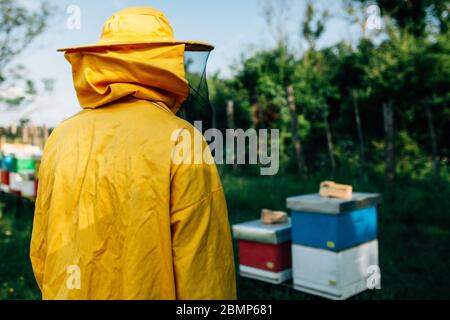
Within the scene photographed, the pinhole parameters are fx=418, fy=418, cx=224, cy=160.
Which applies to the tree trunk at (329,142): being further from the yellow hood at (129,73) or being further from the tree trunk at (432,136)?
the yellow hood at (129,73)

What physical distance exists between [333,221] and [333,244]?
17 cm

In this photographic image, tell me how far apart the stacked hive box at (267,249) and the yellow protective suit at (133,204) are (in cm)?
229

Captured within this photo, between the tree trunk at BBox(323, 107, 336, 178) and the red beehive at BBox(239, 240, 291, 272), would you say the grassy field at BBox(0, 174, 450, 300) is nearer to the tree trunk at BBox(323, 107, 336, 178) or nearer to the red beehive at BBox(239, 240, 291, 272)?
the red beehive at BBox(239, 240, 291, 272)

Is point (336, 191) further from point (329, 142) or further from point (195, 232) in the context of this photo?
point (329, 142)

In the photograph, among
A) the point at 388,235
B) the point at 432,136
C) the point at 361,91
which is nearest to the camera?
A: the point at 388,235

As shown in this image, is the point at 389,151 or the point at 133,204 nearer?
the point at 133,204

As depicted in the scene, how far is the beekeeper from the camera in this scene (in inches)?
40.5

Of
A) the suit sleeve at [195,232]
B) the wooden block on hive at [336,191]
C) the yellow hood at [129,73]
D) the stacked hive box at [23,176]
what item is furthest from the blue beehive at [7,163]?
the suit sleeve at [195,232]

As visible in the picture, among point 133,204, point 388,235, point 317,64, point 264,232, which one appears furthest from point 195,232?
point 317,64

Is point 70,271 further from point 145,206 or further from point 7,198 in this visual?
point 7,198

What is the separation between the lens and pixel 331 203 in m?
2.96

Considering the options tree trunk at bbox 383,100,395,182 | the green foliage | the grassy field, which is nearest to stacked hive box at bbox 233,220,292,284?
the grassy field
